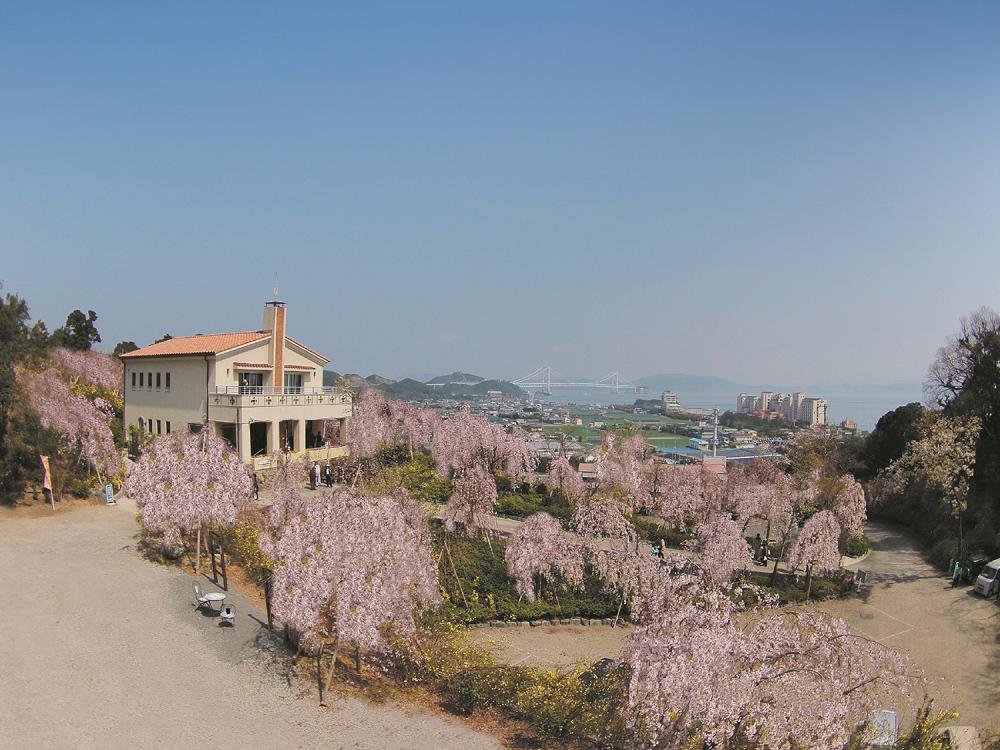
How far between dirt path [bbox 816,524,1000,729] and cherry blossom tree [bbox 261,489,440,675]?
13123mm

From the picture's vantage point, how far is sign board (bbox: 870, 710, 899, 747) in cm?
1043

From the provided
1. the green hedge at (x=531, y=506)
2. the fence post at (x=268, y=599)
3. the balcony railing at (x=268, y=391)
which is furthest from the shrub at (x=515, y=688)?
the balcony railing at (x=268, y=391)

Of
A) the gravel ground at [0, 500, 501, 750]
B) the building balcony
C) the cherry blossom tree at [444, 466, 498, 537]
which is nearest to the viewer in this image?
the gravel ground at [0, 500, 501, 750]

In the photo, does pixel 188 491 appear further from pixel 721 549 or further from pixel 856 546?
pixel 856 546

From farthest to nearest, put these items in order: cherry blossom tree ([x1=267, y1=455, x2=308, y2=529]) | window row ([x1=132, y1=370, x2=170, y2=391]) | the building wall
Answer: window row ([x1=132, y1=370, x2=170, y2=391]), the building wall, cherry blossom tree ([x1=267, y1=455, x2=308, y2=529])

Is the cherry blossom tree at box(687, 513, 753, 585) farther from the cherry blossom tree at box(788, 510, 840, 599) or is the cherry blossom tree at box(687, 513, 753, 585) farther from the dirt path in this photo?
the dirt path

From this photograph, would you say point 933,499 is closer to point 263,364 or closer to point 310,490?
point 310,490

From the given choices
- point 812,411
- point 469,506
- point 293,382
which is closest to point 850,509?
point 469,506

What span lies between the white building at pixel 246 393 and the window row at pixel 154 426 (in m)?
0.01

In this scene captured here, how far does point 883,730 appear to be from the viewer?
10719 mm

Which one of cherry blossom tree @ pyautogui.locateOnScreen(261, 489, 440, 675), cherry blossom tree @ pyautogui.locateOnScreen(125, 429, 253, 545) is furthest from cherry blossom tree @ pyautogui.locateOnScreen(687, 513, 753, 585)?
cherry blossom tree @ pyautogui.locateOnScreen(125, 429, 253, 545)

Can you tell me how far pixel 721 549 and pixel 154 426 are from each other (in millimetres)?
30906

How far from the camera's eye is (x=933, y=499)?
3141cm

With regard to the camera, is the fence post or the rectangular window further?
the rectangular window
